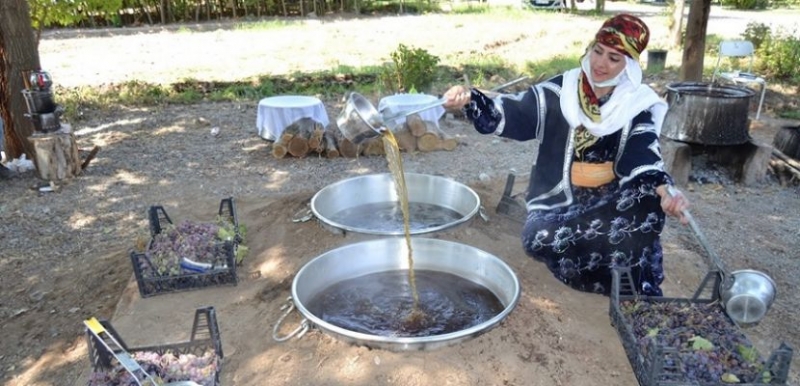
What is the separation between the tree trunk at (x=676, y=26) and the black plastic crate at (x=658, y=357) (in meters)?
9.47

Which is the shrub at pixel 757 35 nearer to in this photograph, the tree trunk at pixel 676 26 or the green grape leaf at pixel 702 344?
the tree trunk at pixel 676 26

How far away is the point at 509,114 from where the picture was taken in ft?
9.39

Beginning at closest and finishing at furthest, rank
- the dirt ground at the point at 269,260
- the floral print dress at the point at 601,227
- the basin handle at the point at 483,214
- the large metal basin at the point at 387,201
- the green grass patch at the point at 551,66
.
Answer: the dirt ground at the point at 269,260
the floral print dress at the point at 601,227
the basin handle at the point at 483,214
the large metal basin at the point at 387,201
the green grass patch at the point at 551,66

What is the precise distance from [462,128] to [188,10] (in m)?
12.2

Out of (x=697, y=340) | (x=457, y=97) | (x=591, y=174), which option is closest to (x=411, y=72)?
(x=457, y=97)

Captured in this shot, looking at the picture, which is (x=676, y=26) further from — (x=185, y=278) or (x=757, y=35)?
(x=185, y=278)

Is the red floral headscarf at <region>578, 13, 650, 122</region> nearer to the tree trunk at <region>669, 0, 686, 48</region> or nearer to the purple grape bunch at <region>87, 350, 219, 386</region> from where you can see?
the purple grape bunch at <region>87, 350, 219, 386</region>

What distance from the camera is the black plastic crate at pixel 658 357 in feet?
6.39

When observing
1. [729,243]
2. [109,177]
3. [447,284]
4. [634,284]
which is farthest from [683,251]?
[109,177]

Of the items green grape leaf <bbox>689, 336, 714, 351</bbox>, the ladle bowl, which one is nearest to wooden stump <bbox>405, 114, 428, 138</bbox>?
the ladle bowl

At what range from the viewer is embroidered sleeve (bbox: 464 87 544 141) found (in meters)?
2.83

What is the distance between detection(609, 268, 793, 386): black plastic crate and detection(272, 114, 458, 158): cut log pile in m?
3.44

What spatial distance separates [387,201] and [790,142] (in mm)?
4265

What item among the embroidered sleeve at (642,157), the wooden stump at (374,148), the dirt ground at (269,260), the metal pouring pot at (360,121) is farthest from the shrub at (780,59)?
the metal pouring pot at (360,121)
